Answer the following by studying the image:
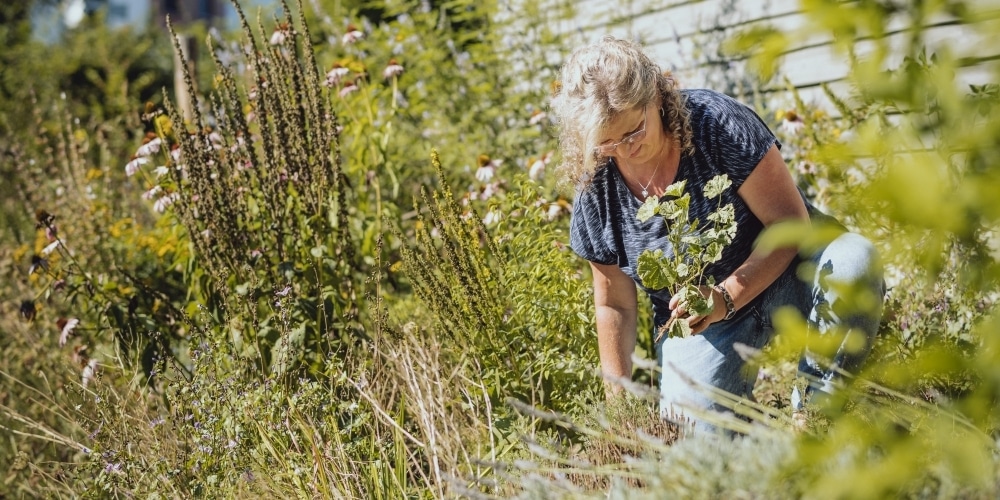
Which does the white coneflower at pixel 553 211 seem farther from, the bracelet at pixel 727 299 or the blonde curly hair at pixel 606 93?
the bracelet at pixel 727 299

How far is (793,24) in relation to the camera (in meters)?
3.88

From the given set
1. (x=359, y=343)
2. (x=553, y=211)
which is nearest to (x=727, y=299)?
(x=553, y=211)

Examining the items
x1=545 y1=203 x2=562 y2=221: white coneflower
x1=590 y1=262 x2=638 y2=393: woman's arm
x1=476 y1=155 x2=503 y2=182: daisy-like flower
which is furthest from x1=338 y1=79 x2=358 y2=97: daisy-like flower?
x1=590 y1=262 x2=638 y2=393: woman's arm

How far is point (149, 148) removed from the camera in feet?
10.0

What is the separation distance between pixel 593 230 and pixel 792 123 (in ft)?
4.89

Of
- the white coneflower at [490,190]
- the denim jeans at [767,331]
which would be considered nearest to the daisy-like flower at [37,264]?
the white coneflower at [490,190]

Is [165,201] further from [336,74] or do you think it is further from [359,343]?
[359,343]

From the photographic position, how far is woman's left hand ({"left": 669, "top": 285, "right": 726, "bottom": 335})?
1983 millimetres

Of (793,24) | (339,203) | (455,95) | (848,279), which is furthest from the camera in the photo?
(455,95)

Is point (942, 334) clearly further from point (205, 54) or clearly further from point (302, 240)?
point (205, 54)

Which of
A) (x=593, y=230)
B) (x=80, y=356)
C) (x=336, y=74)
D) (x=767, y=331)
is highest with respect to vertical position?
(x=336, y=74)

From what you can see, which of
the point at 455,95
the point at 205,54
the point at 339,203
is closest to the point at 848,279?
the point at 339,203

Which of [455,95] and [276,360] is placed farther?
[455,95]

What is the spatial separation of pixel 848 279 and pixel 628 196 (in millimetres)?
611
